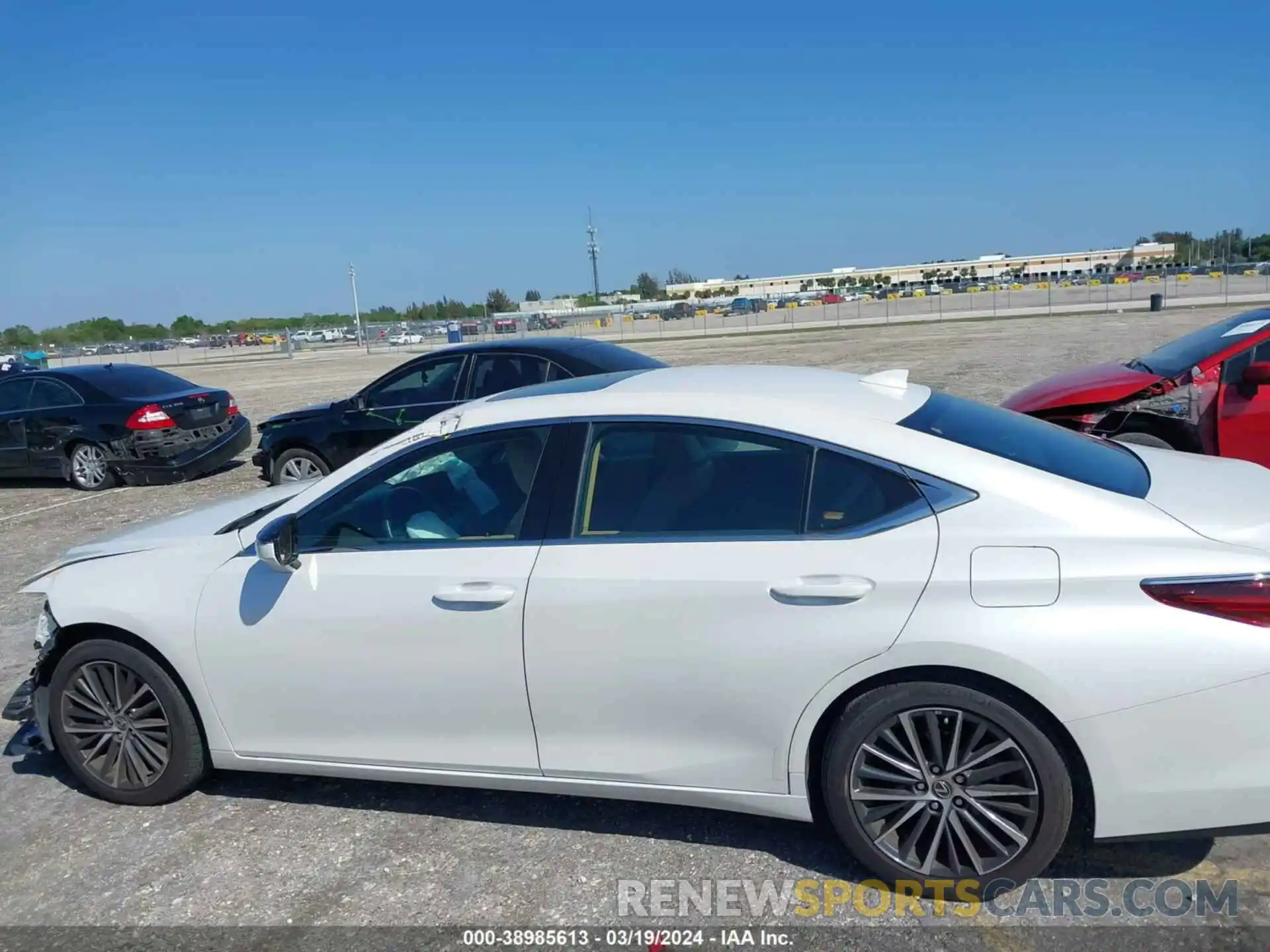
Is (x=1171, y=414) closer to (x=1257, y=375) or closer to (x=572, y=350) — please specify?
(x=1257, y=375)

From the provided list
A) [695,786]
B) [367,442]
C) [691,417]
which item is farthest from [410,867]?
[367,442]

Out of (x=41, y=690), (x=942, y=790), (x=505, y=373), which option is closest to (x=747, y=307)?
(x=505, y=373)

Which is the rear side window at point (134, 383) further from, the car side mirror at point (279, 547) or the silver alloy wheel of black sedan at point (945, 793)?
the silver alloy wheel of black sedan at point (945, 793)

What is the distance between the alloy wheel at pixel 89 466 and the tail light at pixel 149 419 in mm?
626

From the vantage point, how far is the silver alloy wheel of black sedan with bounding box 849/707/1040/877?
3.02 m

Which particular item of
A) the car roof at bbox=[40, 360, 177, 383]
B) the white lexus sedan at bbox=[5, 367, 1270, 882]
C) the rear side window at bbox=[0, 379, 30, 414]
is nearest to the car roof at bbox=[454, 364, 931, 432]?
the white lexus sedan at bbox=[5, 367, 1270, 882]

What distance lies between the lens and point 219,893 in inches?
135

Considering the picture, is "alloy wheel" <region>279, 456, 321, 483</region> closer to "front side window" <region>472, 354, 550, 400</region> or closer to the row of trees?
"front side window" <region>472, 354, 550, 400</region>

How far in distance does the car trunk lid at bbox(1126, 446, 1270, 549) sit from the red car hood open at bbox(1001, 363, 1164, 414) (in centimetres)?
372

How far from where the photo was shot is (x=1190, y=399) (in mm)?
7219

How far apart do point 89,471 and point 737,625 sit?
10931 millimetres

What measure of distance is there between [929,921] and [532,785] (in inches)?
54.2

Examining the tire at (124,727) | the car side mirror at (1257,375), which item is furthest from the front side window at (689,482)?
the car side mirror at (1257,375)

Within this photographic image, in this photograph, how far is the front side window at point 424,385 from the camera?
9.47 meters
